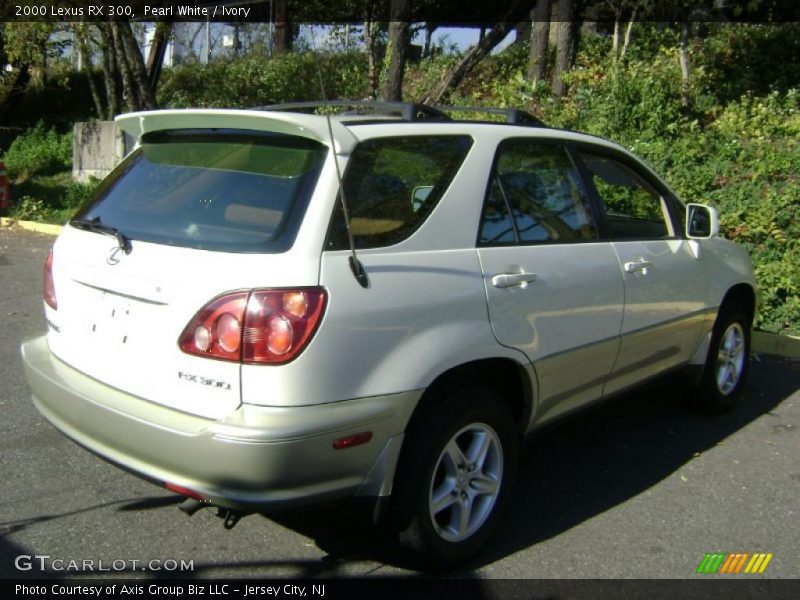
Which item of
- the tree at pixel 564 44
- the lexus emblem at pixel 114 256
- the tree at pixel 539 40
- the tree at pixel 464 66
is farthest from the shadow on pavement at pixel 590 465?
the tree at pixel 464 66

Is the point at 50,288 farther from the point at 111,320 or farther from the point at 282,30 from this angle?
the point at 282,30

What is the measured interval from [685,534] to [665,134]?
7420 mm

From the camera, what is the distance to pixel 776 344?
6.95 m

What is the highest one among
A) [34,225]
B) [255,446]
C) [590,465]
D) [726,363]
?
[255,446]

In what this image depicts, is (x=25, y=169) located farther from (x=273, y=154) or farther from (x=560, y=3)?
(x=273, y=154)

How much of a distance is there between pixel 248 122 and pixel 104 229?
743 mm

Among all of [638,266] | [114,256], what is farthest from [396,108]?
[638,266]

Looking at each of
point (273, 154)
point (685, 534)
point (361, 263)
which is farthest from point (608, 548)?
point (273, 154)

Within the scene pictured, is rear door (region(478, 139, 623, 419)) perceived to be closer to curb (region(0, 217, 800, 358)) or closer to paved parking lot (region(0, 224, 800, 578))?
paved parking lot (region(0, 224, 800, 578))

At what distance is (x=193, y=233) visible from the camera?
3.05 m

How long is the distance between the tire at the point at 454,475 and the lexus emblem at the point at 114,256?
129 centimetres

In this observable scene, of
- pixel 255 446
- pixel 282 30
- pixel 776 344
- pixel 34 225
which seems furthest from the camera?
pixel 282 30

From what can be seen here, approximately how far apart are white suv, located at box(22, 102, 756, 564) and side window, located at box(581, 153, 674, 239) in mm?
376

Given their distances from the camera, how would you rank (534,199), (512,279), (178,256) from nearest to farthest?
(178,256), (512,279), (534,199)
